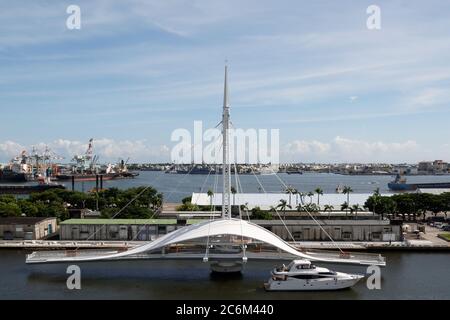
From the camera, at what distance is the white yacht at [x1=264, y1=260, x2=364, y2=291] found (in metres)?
18.7

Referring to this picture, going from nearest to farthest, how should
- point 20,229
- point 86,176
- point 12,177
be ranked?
point 20,229 → point 12,177 → point 86,176

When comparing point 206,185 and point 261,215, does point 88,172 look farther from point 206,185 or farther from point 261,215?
point 261,215

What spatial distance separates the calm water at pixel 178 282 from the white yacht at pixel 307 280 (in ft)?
0.85

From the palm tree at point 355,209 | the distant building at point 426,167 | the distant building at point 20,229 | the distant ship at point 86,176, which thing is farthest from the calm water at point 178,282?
the distant building at point 426,167

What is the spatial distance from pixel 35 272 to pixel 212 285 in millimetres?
7544

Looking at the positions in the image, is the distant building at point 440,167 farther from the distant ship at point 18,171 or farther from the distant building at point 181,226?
the distant building at point 181,226

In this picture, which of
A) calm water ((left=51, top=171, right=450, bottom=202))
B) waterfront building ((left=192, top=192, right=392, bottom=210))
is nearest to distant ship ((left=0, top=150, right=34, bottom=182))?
calm water ((left=51, top=171, right=450, bottom=202))

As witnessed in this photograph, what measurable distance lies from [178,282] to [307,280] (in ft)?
16.6

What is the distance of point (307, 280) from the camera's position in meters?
18.9

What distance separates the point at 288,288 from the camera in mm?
18750

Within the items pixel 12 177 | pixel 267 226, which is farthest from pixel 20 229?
pixel 12 177

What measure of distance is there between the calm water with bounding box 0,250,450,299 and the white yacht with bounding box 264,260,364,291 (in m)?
0.26
